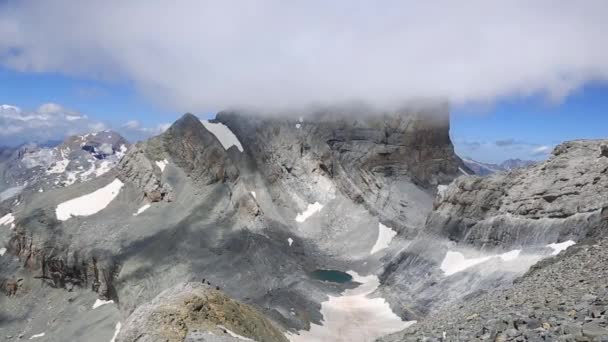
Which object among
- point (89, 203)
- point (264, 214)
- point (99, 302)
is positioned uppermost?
point (89, 203)

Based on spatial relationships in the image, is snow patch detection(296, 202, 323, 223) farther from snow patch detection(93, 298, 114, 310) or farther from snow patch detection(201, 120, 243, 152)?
snow patch detection(93, 298, 114, 310)

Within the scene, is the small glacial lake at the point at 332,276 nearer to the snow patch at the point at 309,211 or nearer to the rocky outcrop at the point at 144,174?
the snow patch at the point at 309,211

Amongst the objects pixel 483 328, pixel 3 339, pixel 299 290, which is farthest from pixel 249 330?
pixel 3 339

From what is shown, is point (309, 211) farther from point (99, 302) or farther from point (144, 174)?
point (99, 302)

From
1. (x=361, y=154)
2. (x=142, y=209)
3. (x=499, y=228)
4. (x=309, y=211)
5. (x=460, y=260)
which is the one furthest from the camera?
(x=361, y=154)

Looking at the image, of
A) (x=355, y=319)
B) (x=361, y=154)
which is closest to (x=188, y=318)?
(x=355, y=319)

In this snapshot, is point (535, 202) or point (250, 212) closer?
point (535, 202)

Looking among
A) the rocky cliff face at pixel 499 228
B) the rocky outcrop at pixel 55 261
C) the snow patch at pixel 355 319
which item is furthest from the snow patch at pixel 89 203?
the rocky cliff face at pixel 499 228
